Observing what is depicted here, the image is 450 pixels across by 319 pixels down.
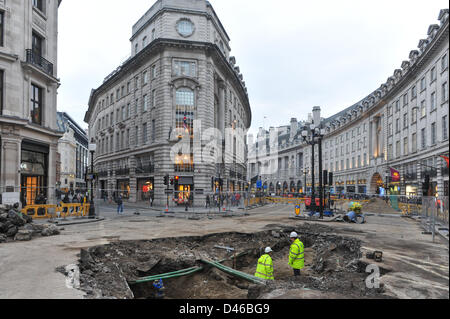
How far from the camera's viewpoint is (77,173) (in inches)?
5030

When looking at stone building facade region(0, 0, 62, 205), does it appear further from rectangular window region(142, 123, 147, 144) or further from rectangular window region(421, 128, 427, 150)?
rectangular window region(421, 128, 427, 150)

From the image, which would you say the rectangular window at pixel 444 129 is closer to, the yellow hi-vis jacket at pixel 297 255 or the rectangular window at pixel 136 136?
the yellow hi-vis jacket at pixel 297 255

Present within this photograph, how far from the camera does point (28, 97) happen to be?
23047 mm

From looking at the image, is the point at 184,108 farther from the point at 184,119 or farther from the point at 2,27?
the point at 2,27

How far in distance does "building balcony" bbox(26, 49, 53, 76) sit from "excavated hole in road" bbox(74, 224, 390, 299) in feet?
58.4

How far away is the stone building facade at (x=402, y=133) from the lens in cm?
3133

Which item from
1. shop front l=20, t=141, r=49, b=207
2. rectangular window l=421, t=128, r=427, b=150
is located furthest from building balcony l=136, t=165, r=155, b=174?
rectangular window l=421, t=128, r=427, b=150

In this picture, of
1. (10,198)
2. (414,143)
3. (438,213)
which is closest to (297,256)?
(438,213)

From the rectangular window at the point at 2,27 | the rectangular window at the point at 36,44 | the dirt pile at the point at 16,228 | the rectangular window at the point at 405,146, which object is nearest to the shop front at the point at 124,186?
the rectangular window at the point at 36,44

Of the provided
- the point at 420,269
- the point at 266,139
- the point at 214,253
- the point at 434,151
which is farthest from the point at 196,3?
the point at 266,139

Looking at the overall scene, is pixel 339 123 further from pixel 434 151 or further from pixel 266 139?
pixel 266 139

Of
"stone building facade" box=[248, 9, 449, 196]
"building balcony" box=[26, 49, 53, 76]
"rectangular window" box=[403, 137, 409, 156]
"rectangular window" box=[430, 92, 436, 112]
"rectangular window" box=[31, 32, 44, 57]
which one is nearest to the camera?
"building balcony" box=[26, 49, 53, 76]

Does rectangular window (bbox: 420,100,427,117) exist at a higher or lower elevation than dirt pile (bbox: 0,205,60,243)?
higher

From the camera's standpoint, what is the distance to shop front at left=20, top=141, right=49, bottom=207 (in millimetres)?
22562
